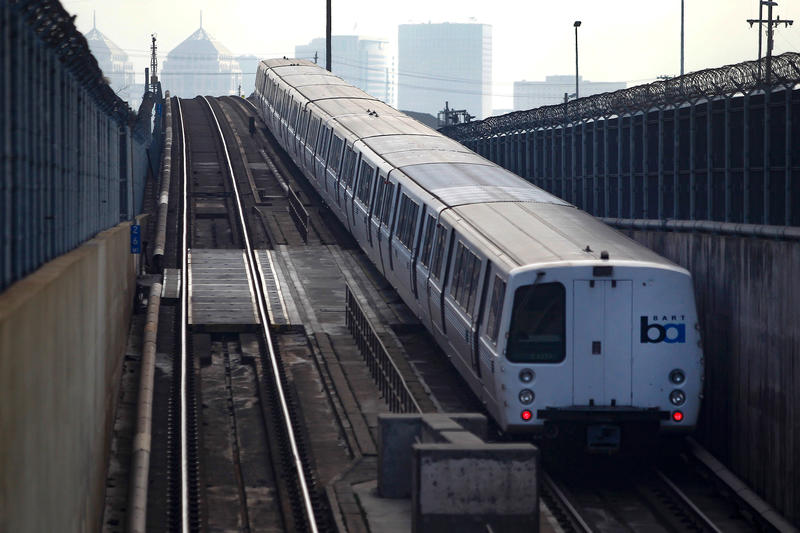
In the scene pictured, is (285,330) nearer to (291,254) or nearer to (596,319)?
(291,254)

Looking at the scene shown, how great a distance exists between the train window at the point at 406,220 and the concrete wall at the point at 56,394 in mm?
7460

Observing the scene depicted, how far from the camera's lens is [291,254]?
106ft

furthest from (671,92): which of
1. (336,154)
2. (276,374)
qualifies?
(336,154)

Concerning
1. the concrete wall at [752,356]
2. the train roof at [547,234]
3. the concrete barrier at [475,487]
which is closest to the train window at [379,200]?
the train roof at [547,234]

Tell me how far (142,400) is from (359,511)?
5184mm

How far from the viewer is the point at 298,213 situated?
36.0 m

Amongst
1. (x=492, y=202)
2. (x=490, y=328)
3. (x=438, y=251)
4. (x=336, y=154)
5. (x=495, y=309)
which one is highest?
(x=336, y=154)

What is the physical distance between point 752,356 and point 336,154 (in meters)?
18.3

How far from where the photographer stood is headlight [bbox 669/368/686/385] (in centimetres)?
1529

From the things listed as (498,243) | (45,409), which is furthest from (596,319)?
(45,409)

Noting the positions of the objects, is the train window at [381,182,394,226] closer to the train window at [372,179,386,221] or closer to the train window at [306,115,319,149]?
the train window at [372,179,386,221]

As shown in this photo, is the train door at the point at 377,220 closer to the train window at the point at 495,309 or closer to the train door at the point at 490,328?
the train door at the point at 490,328

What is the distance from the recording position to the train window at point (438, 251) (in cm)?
1969

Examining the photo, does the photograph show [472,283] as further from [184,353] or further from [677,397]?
[184,353]
